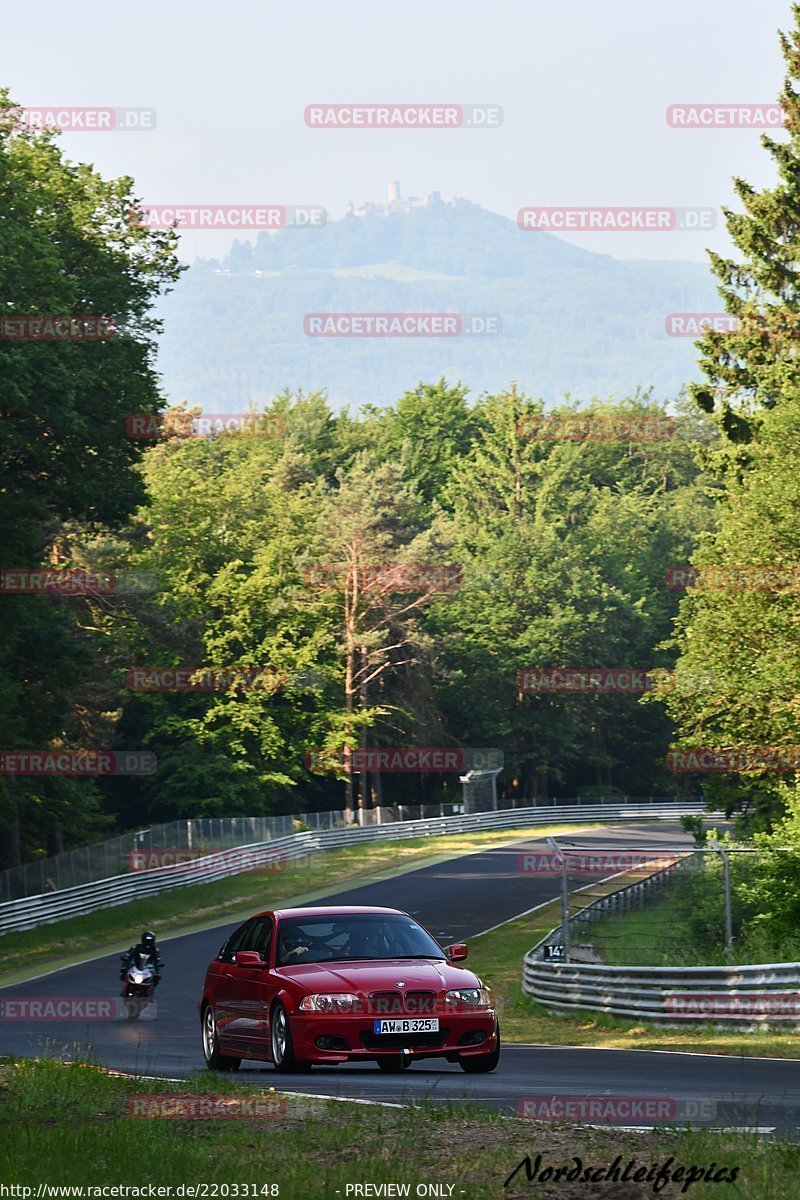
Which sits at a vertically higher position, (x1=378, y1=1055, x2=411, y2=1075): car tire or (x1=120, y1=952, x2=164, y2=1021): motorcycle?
(x1=378, y1=1055, x2=411, y2=1075): car tire

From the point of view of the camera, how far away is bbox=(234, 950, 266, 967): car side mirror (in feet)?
47.7

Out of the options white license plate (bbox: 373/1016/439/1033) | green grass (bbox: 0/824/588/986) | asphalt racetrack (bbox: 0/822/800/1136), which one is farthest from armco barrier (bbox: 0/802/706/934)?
white license plate (bbox: 373/1016/439/1033)

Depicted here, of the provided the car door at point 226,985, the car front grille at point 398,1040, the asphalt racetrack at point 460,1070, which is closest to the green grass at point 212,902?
the asphalt racetrack at point 460,1070

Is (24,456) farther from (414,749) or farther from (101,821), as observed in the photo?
(414,749)

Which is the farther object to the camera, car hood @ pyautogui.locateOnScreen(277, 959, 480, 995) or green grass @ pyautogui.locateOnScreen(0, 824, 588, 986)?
green grass @ pyautogui.locateOnScreen(0, 824, 588, 986)

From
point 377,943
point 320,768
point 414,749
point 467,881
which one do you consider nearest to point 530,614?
point 414,749

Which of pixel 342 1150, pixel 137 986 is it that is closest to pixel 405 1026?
pixel 342 1150

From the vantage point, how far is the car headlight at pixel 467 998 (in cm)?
1378

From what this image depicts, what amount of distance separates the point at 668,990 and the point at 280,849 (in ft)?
133

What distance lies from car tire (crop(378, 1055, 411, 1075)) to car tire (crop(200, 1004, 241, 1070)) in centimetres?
166

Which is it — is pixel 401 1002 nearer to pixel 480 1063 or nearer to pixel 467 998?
pixel 467 998

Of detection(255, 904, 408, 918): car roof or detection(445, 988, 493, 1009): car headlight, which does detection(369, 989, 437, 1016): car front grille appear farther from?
detection(255, 904, 408, 918): car roof

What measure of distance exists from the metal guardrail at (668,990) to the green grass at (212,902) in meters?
13.6

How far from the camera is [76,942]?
4138 centimetres
